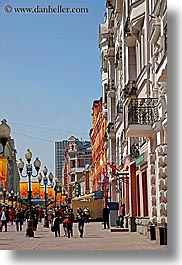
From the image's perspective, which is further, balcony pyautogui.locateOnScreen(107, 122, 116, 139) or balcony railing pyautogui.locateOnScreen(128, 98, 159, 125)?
balcony pyautogui.locateOnScreen(107, 122, 116, 139)

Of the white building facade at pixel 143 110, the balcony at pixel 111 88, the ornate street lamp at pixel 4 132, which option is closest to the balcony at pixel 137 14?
the white building facade at pixel 143 110

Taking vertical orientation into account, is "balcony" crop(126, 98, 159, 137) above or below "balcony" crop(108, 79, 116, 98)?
below

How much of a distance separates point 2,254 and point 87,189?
6215 cm

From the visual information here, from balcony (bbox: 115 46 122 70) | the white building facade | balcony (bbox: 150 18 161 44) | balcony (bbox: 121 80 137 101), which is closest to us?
the white building facade

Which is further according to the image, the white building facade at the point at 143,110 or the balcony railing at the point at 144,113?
the balcony railing at the point at 144,113

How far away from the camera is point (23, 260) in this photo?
1361 cm

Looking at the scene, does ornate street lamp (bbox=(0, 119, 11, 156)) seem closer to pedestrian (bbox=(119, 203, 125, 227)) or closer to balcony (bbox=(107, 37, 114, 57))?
pedestrian (bbox=(119, 203, 125, 227))

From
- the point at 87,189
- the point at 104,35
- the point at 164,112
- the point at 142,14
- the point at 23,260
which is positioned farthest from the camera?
the point at 87,189

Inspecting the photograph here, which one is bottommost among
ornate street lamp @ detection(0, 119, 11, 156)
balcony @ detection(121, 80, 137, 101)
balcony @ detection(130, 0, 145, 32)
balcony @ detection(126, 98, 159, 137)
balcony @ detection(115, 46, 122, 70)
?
Result: ornate street lamp @ detection(0, 119, 11, 156)

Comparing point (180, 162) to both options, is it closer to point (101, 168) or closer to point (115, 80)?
point (115, 80)

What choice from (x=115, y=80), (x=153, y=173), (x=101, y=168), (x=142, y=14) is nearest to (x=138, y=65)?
(x=142, y=14)

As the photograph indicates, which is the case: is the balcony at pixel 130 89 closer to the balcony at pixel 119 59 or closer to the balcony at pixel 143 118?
the balcony at pixel 119 59

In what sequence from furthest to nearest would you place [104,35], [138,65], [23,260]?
1. [104,35]
2. [138,65]
3. [23,260]

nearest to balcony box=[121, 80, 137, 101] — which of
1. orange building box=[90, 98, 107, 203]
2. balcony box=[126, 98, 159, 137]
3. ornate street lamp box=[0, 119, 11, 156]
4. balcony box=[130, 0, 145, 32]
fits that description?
balcony box=[130, 0, 145, 32]
